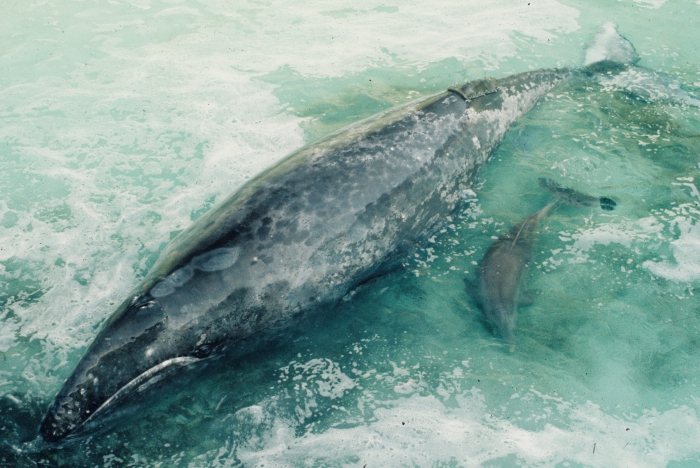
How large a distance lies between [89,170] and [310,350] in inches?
160

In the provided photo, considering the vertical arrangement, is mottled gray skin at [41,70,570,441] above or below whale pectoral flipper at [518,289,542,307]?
above

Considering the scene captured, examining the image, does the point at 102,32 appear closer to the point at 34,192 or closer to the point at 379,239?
the point at 34,192

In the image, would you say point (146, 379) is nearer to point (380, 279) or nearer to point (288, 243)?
point (288, 243)

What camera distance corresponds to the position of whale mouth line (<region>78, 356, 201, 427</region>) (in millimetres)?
4305

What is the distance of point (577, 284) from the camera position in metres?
5.85

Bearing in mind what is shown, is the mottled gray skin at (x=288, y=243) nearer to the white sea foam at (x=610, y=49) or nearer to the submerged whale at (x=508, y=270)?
the submerged whale at (x=508, y=270)

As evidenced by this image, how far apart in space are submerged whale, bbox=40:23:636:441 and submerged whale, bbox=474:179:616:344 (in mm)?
754

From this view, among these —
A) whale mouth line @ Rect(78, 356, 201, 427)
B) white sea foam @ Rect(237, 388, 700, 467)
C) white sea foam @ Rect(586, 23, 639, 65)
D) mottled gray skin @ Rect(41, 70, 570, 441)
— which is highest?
white sea foam @ Rect(586, 23, 639, 65)

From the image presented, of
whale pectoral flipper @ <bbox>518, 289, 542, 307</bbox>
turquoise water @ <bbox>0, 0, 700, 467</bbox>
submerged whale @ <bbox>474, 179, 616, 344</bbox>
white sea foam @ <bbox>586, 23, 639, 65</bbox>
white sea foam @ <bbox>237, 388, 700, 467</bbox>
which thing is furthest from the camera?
white sea foam @ <bbox>586, 23, 639, 65</bbox>

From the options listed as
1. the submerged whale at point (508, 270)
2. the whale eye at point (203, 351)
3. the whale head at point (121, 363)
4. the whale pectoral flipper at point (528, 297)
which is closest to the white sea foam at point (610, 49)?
the submerged whale at point (508, 270)

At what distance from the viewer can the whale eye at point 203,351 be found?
474 cm

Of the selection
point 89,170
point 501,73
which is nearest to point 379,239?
point 89,170

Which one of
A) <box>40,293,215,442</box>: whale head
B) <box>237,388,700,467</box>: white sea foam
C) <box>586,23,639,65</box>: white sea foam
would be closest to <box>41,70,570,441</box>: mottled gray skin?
<box>40,293,215,442</box>: whale head

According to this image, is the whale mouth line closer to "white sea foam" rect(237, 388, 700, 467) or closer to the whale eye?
the whale eye
